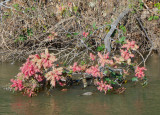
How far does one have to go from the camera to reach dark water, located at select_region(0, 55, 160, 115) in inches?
227

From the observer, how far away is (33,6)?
35.4 ft

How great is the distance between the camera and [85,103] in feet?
20.5

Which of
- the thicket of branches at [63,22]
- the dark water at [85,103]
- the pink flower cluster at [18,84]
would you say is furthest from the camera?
the thicket of branches at [63,22]

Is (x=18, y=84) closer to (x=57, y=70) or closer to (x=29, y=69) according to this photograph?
(x=29, y=69)

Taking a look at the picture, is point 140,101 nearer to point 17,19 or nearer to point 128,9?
point 128,9

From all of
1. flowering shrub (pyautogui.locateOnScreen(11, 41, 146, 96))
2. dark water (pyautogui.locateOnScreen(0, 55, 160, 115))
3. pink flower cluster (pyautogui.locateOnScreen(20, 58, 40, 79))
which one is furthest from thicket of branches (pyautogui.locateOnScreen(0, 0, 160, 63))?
pink flower cluster (pyautogui.locateOnScreen(20, 58, 40, 79))

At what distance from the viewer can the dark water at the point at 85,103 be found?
575 centimetres

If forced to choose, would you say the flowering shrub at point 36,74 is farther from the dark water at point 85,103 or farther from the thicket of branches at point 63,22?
the thicket of branches at point 63,22

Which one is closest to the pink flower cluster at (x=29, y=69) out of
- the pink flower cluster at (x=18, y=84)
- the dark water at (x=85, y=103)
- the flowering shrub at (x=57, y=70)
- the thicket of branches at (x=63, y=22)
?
the flowering shrub at (x=57, y=70)

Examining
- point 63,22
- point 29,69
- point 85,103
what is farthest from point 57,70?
point 63,22

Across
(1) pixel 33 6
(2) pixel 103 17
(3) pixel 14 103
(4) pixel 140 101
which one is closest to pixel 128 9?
(2) pixel 103 17

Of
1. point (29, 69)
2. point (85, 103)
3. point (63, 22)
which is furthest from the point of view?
point (63, 22)

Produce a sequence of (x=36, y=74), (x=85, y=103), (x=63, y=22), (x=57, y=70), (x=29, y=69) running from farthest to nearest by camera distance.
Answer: (x=63, y=22), (x=36, y=74), (x=29, y=69), (x=57, y=70), (x=85, y=103)

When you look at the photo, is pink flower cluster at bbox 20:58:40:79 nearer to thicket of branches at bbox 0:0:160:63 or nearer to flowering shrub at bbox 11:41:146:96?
flowering shrub at bbox 11:41:146:96
